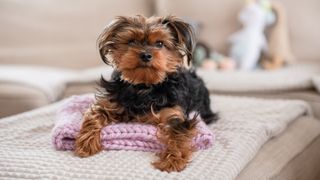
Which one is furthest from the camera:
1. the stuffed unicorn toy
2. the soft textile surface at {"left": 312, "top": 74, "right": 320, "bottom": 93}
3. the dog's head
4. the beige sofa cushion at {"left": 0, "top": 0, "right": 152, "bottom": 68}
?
the beige sofa cushion at {"left": 0, "top": 0, "right": 152, "bottom": 68}

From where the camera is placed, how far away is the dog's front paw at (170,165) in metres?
1.42

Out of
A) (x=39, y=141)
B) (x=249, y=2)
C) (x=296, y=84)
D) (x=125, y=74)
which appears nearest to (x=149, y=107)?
(x=125, y=74)

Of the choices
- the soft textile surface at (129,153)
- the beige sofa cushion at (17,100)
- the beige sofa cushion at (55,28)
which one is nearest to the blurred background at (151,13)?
the beige sofa cushion at (55,28)

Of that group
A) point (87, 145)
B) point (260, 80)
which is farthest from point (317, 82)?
point (87, 145)

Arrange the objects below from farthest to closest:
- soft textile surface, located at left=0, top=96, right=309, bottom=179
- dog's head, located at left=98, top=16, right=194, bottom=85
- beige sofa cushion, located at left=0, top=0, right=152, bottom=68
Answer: beige sofa cushion, located at left=0, top=0, right=152, bottom=68, dog's head, located at left=98, top=16, right=194, bottom=85, soft textile surface, located at left=0, top=96, right=309, bottom=179

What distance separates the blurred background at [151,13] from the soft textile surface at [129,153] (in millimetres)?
749

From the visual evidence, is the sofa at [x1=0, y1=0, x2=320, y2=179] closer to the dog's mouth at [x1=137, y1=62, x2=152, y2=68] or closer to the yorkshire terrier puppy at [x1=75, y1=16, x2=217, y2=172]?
the yorkshire terrier puppy at [x1=75, y1=16, x2=217, y2=172]

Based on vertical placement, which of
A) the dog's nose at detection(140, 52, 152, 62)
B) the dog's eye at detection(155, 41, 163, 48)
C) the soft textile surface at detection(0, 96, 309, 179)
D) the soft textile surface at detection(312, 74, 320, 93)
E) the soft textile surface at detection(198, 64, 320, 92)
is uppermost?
the dog's eye at detection(155, 41, 163, 48)

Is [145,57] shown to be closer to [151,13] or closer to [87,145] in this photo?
[87,145]

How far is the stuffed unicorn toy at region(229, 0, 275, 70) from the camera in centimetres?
304

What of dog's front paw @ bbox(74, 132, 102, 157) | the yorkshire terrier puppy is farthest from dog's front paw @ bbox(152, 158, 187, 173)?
dog's front paw @ bbox(74, 132, 102, 157)

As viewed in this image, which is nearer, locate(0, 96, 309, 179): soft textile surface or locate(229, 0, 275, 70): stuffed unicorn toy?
locate(0, 96, 309, 179): soft textile surface

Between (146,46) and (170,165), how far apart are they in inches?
13.5

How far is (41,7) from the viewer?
10.7 ft
